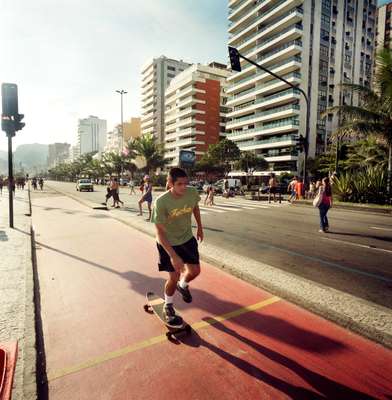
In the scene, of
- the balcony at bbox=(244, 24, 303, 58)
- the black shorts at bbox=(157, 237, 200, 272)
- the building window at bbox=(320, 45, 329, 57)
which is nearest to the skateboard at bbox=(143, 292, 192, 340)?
the black shorts at bbox=(157, 237, 200, 272)

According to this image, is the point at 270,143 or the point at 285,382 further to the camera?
the point at 270,143

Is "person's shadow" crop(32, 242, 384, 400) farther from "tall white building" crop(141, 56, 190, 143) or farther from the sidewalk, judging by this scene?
"tall white building" crop(141, 56, 190, 143)

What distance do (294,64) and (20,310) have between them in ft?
183

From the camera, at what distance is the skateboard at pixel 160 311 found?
9.96ft

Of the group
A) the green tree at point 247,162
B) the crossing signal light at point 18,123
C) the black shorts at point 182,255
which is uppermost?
the green tree at point 247,162

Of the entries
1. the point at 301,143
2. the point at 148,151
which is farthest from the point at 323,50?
the point at 301,143

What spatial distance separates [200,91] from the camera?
7106 cm

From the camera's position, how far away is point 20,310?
3426mm

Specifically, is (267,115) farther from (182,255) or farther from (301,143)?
(182,255)

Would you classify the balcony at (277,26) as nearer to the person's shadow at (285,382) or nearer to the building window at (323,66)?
the building window at (323,66)

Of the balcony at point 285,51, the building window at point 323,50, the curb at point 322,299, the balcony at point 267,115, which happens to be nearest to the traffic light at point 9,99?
the curb at point 322,299

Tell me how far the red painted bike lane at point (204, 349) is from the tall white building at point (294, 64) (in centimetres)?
4637

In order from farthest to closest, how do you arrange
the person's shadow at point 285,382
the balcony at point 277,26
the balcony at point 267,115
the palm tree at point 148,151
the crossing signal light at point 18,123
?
the balcony at point 277,26 → the balcony at point 267,115 → the palm tree at point 148,151 → the crossing signal light at point 18,123 → the person's shadow at point 285,382

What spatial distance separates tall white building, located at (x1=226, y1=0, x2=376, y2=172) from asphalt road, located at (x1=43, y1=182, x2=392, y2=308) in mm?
39412
